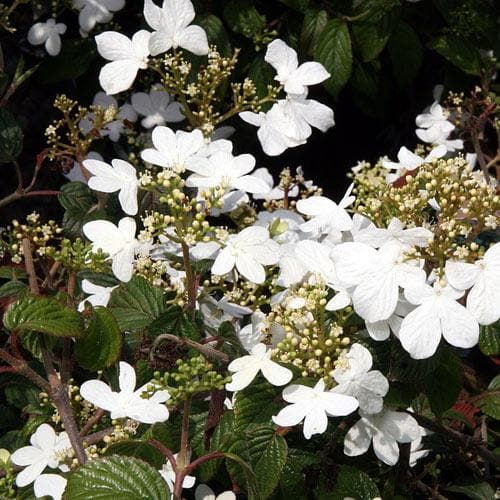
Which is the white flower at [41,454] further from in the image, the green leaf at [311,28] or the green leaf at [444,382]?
the green leaf at [311,28]

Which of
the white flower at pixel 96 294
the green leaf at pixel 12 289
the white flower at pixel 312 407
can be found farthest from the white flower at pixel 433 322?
the green leaf at pixel 12 289

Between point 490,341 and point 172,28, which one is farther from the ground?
point 172,28

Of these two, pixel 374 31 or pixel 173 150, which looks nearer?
pixel 173 150

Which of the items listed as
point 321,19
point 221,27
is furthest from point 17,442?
point 321,19

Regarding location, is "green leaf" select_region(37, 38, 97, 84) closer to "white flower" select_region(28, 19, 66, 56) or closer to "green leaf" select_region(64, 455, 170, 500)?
"white flower" select_region(28, 19, 66, 56)

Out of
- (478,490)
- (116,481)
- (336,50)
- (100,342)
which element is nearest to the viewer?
(116,481)

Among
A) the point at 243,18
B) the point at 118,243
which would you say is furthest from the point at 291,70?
the point at 118,243

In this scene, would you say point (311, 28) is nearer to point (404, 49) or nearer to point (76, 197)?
point (404, 49)
